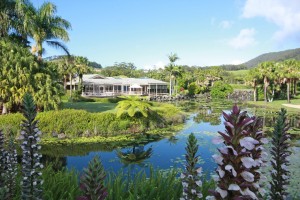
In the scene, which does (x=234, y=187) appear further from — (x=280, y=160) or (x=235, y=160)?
(x=280, y=160)

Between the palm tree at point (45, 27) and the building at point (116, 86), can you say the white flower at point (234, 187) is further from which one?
the building at point (116, 86)

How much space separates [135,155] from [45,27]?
17424mm

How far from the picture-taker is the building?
207 feet

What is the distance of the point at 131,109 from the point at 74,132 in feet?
16.7

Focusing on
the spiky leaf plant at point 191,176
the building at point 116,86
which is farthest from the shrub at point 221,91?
the spiky leaf plant at point 191,176

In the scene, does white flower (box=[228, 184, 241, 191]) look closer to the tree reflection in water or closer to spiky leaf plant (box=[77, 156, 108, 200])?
→ spiky leaf plant (box=[77, 156, 108, 200])

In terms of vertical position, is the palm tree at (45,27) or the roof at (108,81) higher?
the palm tree at (45,27)

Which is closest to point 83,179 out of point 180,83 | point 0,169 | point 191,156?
point 191,156

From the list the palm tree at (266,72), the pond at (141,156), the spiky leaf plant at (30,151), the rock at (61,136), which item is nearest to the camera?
the spiky leaf plant at (30,151)

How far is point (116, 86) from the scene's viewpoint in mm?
70312

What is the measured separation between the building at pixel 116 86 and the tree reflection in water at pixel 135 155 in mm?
43042

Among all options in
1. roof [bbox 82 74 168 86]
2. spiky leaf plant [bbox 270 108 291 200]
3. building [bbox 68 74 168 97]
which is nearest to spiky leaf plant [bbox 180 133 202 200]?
spiky leaf plant [bbox 270 108 291 200]

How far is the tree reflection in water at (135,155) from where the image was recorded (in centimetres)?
1534

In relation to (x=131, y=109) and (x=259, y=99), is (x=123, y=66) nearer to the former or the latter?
(x=259, y=99)
